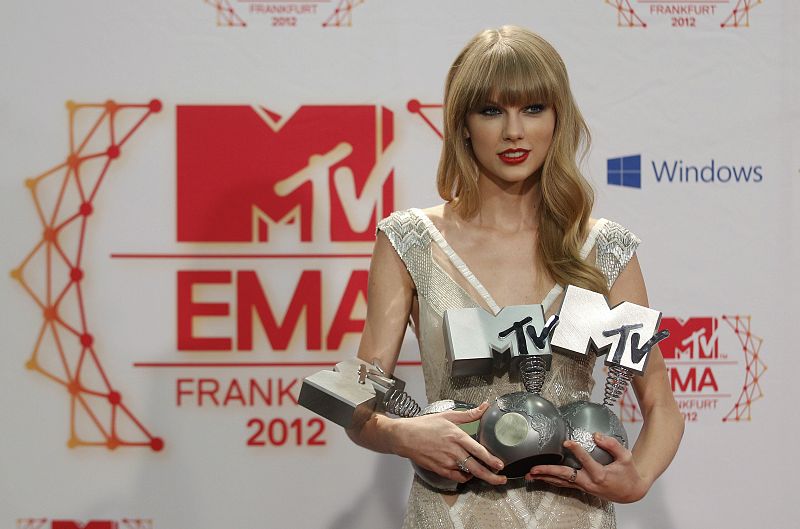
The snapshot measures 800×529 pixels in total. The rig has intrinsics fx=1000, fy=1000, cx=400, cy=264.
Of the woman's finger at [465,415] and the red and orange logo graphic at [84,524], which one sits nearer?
the woman's finger at [465,415]

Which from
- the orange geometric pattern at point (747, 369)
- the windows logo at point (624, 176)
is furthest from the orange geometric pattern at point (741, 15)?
the orange geometric pattern at point (747, 369)

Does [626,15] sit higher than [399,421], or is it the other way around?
[626,15]

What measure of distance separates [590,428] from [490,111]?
1.92ft

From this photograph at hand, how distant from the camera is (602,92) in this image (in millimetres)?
2605

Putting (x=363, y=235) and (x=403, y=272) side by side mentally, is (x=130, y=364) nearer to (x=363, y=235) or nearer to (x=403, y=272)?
(x=363, y=235)

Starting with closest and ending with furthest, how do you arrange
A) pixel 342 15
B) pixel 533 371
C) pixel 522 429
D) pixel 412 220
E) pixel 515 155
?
pixel 522 429 → pixel 533 371 → pixel 515 155 → pixel 412 220 → pixel 342 15

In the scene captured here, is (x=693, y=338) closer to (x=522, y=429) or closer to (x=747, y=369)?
(x=747, y=369)

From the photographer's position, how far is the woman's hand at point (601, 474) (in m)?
1.58

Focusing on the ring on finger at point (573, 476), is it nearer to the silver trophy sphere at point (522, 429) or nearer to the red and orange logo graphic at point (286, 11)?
the silver trophy sphere at point (522, 429)

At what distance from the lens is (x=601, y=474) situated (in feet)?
5.21

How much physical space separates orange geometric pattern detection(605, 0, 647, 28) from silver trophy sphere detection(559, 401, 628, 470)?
1.31m

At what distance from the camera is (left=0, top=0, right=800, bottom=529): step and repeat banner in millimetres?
2590

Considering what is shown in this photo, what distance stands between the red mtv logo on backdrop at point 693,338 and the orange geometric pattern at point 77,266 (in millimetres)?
1362

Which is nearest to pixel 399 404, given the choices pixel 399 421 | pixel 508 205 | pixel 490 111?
pixel 399 421
